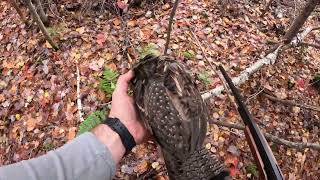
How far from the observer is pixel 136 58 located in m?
5.90

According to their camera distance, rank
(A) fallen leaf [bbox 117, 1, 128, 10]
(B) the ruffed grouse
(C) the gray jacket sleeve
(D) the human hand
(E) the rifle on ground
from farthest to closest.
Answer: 1. (A) fallen leaf [bbox 117, 1, 128, 10]
2. (D) the human hand
3. (B) the ruffed grouse
4. (C) the gray jacket sleeve
5. (E) the rifle on ground

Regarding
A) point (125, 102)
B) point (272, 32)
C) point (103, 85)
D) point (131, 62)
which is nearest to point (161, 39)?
point (131, 62)

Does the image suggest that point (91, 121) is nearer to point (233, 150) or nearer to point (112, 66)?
point (112, 66)

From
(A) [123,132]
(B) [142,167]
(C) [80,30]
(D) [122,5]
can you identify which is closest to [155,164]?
(B) [142,167]

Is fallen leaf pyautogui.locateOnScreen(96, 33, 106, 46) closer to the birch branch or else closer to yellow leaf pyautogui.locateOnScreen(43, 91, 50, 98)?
yellow leaf pyautogui.locateOnScreen(43, 91, 50, 98)

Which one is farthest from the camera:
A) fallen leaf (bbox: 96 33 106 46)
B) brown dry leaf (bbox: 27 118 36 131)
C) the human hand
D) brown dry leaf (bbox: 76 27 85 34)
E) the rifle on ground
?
brown dry leaf (bbox: 76 27 85 34)

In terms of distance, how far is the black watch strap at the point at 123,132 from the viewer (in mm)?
3598

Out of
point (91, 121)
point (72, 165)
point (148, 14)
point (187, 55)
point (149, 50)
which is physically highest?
point (72, 165)

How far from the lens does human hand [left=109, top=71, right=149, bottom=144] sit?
3783 mm

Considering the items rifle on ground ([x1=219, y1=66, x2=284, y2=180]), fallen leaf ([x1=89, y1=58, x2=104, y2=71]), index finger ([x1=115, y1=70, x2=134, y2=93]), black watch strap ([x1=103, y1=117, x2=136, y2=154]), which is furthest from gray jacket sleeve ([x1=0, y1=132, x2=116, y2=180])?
fallen leaf ([x1=89, y1=58, x2=104, y2=71])

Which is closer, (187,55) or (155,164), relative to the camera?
(155,164)

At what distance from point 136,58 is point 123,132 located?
2.42 meters

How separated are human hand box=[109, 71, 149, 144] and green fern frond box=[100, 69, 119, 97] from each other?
65.6 inches

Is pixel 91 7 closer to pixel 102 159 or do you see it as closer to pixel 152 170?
pixel 152 170
